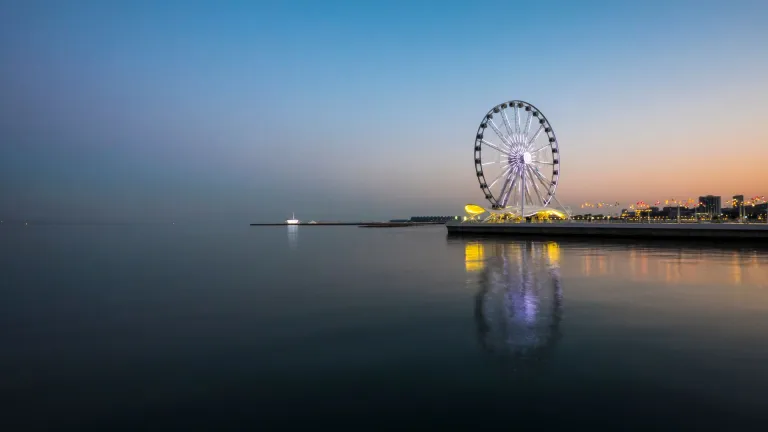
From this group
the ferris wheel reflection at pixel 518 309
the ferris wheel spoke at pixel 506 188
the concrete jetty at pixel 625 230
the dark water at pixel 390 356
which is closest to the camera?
the dark water at pixel 390 356

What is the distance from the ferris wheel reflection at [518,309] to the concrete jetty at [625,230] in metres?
40.0

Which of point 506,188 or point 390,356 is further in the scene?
point 506,188

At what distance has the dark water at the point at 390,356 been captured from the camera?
7.41 metres

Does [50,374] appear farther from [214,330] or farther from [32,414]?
[214,330]

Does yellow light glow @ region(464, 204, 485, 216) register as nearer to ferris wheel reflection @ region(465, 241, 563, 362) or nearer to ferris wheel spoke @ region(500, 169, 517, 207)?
ferris wheel spoke @ region(500, 169, 517, 207)

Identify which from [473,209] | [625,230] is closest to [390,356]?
[625,230]

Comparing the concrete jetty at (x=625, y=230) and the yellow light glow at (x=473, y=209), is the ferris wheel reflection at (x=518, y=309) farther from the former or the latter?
the yellow light glow at (x=473, y=209)

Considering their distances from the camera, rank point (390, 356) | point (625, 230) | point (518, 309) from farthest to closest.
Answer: point (625, 230) < point (518, 309) < point (390, 356)

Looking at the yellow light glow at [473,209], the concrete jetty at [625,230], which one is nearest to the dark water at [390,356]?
the concrete jetty at [625,230]

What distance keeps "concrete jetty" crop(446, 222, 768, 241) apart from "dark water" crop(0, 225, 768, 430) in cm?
4151

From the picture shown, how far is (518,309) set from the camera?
1602 centimetres

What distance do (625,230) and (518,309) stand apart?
59.3 metres

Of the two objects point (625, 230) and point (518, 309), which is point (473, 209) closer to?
point (625, 230)

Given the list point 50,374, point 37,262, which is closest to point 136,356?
point 50,374
